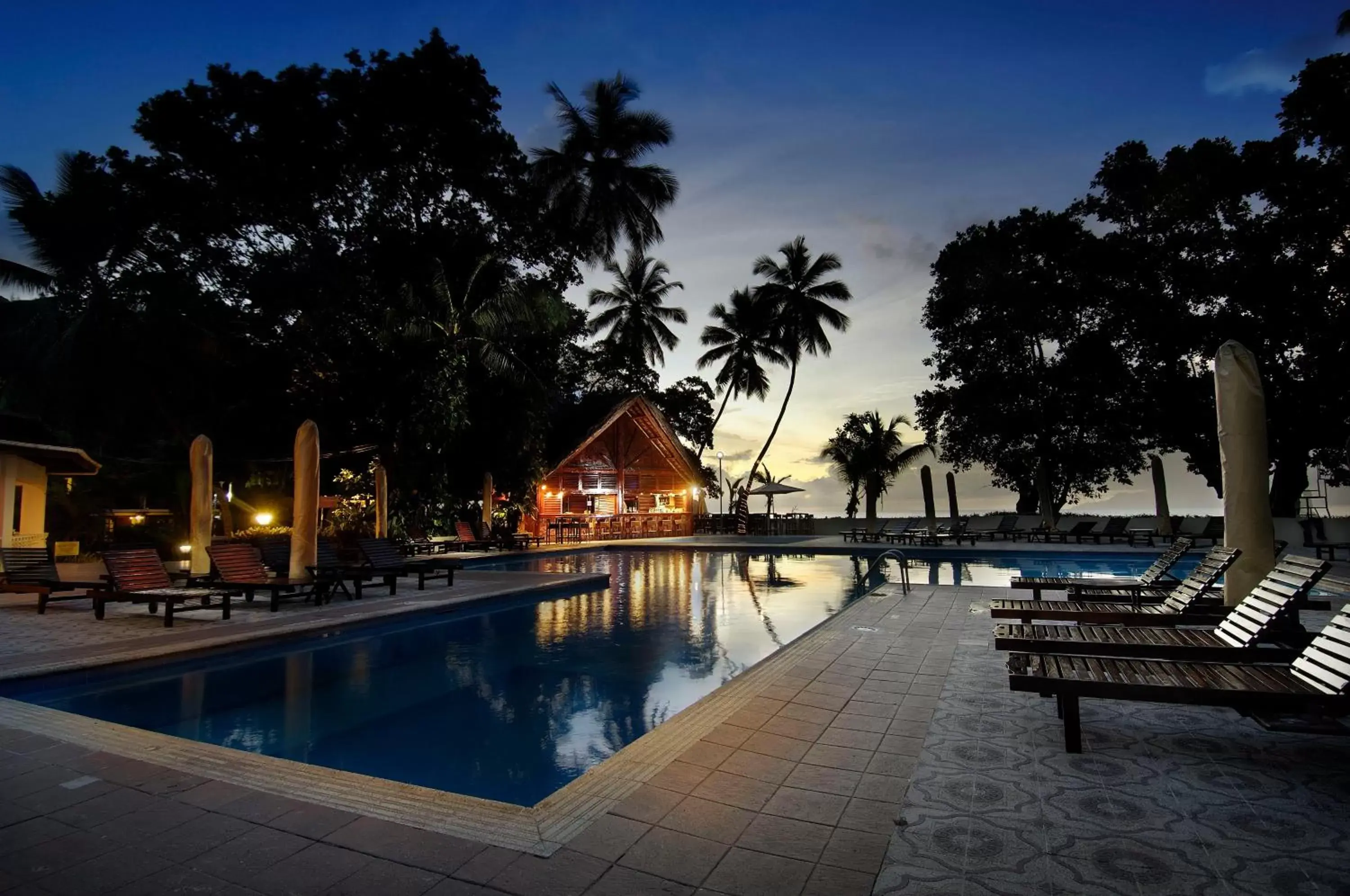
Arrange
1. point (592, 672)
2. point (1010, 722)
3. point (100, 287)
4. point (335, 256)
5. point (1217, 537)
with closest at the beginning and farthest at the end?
point (1010, 722) < point (592, 672) < point (1217, 537) < point (100, 287) < point (335, 256)

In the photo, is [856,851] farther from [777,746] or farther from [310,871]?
[310,871]

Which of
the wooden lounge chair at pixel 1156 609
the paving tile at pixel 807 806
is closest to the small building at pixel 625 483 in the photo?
the wooden lounge chair at pixel 1156 609

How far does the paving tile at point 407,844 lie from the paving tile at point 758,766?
135 centimetres

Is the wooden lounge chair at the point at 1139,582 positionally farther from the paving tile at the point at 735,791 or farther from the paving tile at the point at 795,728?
the paving tile at the point at 735,791

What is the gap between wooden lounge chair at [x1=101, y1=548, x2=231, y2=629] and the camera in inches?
318

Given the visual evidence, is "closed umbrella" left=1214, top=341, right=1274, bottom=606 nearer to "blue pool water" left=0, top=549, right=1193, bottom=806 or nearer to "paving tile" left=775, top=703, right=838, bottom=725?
"paving tile" left=775, top=703, right=838, bottom=725

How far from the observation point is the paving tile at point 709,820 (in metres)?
2.82

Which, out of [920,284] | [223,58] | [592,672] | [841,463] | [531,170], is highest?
[223,58]

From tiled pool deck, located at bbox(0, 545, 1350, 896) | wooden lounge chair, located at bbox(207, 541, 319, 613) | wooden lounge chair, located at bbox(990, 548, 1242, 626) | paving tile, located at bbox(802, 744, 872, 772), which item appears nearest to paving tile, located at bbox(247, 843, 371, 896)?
tiled pool deck, located at bbox(0, 545, 1350, 896)

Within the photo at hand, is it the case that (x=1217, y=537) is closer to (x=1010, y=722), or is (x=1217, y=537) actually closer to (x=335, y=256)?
(x=1010, y=722)

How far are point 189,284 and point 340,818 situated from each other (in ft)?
72.9

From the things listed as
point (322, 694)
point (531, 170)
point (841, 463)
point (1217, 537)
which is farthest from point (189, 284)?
point (1217, 537)

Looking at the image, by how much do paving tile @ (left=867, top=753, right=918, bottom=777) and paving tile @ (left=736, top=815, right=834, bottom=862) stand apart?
0.71 metres

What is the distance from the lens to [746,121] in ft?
45.8
